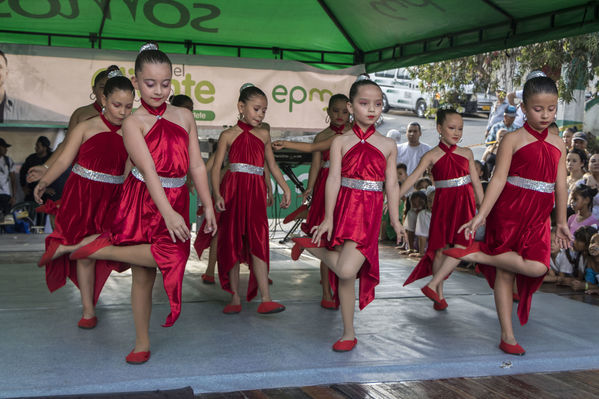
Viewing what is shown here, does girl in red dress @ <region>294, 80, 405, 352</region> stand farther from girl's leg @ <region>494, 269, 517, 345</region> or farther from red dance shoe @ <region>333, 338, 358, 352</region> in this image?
girl's leg @ <region>494, 269, 517, 345</region>

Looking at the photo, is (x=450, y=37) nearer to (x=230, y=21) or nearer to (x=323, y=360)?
(x=230, y=21)

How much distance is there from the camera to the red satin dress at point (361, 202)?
352cm

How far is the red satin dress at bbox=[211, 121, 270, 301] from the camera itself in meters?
4.46

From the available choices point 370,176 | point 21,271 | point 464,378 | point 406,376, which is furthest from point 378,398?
point 21,271

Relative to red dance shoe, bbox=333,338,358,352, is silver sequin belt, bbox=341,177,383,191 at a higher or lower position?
higher

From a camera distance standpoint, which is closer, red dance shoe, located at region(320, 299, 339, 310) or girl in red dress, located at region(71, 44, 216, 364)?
girl in red dress, located at region(71, 44, 216, 364)

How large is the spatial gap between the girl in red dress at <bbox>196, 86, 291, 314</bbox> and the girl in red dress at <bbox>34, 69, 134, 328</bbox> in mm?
819

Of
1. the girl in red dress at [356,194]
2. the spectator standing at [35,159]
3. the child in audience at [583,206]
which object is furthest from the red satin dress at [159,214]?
the spectator standing at [35,159]

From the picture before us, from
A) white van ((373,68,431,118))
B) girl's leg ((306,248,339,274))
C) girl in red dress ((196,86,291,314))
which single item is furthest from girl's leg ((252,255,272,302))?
white van ((373,68,431,118))

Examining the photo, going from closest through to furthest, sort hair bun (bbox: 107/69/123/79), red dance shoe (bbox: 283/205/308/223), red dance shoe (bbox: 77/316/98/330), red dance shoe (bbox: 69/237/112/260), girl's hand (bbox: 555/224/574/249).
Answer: red dance shoe (bbox: 69/237/112/260) < girl's hand (bbox: 555/224/574/249) < red dance shoe (bbox: 77/316/98/330) < hair bun (bbox: 107/69/123/79) < red dance shoe (bbox: 283/205/308/223)

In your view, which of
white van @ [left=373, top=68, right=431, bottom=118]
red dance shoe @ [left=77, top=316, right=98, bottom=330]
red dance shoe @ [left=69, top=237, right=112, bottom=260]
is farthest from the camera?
white van @ [left=373, top=68, right=431, bottom=118]

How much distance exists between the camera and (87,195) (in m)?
3.89

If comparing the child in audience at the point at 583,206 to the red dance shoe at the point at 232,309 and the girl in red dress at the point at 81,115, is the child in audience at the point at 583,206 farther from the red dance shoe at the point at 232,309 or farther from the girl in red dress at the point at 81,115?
the girl in red dress at the point at 81,115

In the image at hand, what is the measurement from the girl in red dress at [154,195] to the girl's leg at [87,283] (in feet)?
2.29
